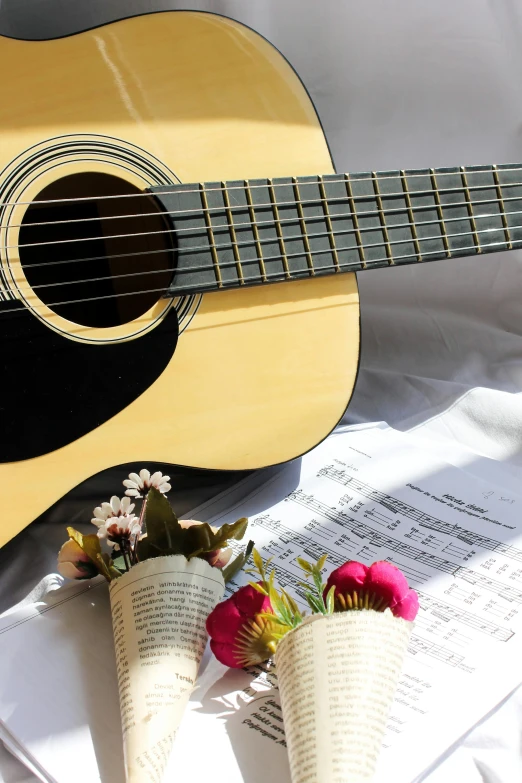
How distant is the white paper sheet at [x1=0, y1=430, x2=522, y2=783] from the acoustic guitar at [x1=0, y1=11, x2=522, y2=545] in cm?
8

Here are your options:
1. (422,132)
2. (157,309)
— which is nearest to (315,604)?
(157,309)

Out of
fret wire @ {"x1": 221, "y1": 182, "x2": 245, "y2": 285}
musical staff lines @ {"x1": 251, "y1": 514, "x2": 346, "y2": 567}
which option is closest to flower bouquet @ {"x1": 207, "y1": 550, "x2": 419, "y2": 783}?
musical staff lines @ {"x1": 251, "y1": 514, "x2": 346, "y2": 567}

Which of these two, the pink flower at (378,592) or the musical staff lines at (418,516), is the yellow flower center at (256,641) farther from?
the musical staff lines at (418,516)

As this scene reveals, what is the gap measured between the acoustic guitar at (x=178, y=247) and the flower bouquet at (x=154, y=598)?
7 centimetres

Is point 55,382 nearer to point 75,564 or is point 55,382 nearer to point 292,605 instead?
point 75,564

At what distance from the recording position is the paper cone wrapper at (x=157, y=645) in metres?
0.49

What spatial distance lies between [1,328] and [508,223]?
1.95ft

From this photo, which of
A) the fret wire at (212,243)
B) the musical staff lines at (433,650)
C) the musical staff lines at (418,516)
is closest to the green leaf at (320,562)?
the musical staff lines at (433,650)

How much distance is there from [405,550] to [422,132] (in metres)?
0.67

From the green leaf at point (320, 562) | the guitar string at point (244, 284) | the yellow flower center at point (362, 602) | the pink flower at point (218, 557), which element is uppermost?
the guitar string at point (244, 284)

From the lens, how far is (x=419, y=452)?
869mm

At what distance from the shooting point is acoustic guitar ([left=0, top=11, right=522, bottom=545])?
686 millimetres

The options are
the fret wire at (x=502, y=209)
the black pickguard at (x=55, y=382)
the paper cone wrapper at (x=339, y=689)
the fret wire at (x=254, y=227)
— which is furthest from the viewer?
the fret wire at (x=502, y=209)

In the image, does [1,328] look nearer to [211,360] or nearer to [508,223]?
[211,360]
